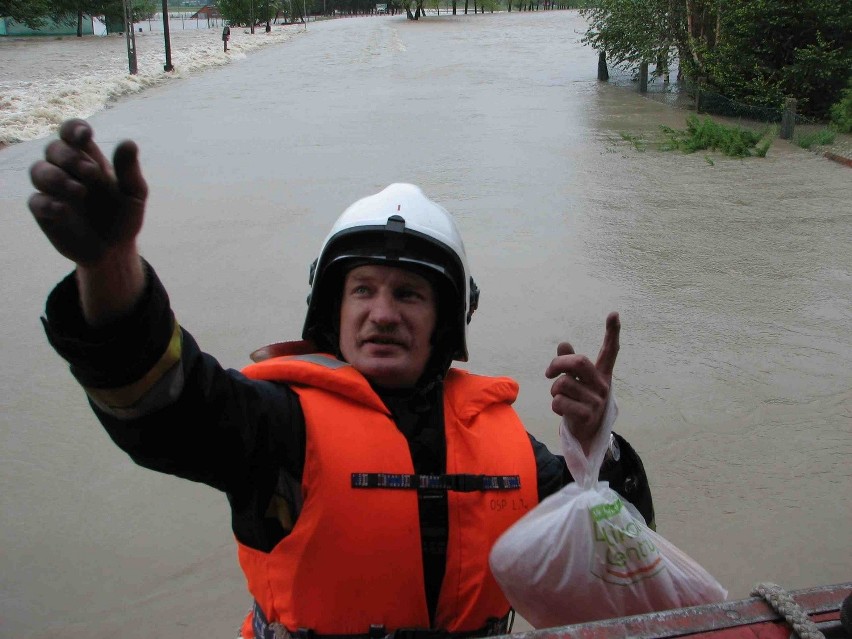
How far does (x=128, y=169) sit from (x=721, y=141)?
11.5 meters

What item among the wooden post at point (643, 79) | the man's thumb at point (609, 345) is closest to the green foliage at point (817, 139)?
the wooden post at point (643, 79)

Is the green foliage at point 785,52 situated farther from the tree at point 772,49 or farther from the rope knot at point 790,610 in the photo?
the rope knot at point 790,610

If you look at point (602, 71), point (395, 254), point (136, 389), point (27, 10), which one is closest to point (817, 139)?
point (602, 71)

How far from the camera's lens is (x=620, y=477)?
2.11 meters

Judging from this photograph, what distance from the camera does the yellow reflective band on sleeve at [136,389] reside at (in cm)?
158

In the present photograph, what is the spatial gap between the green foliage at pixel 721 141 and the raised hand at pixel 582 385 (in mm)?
10449

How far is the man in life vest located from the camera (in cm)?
153

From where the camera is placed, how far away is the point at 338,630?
74.3 inches

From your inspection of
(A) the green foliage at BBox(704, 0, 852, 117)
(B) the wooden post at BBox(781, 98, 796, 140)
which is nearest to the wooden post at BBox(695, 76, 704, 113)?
(A) the green foliage at BBox(704, 0, 852, 117)

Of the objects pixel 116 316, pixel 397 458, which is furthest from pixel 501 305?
pixel 116 316

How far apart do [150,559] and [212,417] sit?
2.28 meters

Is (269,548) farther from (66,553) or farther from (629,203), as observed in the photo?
(629,203)

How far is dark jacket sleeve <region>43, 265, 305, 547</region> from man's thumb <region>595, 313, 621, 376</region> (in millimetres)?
639

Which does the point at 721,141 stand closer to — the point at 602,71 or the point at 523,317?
the point at 523,317
